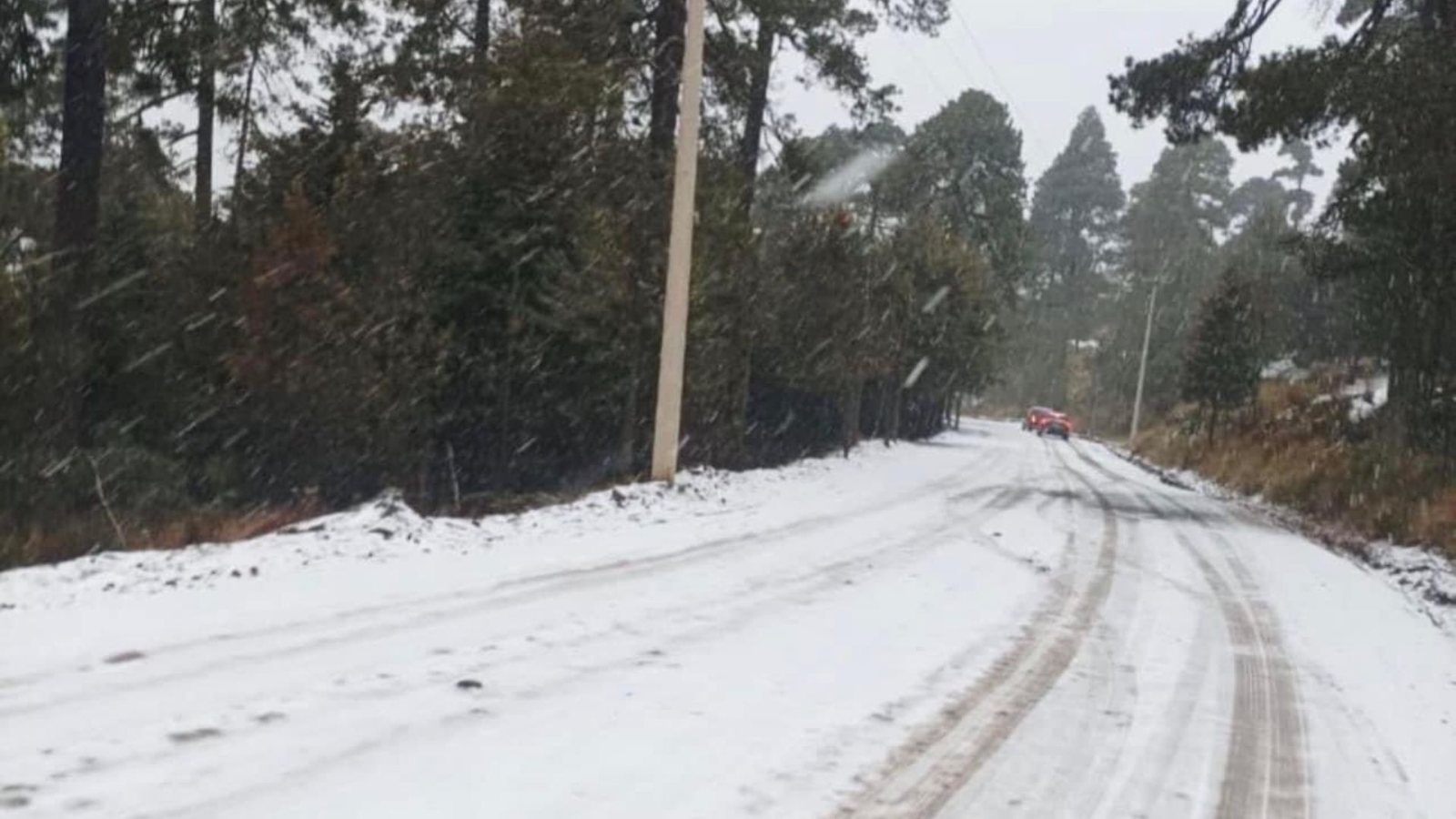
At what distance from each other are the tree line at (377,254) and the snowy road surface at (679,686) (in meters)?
6.65

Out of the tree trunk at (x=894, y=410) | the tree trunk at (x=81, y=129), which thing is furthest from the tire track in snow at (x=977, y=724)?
the tree trunk at (x=894, y=410)

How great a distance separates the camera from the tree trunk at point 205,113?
14.3m

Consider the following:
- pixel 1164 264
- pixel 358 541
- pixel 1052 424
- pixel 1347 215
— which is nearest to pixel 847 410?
pixel 1347 215

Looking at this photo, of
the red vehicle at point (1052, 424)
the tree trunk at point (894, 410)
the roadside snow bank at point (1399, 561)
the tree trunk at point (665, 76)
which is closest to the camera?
the roadside snow bank at point (1399, 561)

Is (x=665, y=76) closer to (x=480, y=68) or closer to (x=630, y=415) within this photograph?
(x=480, y=68)

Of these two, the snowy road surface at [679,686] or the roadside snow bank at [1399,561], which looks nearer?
the snowy road surface at [679,686]

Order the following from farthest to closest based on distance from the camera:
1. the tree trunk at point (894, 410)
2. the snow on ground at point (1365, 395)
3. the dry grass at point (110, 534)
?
the tree trunk at point (894, 410) → the snow on ground at point (1365, 395) → the dry grass at point (110, 534)

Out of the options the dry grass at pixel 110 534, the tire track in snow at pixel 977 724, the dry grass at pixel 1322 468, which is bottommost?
the dry grass at pixel 110 534

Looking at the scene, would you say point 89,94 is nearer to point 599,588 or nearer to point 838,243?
point 599,588

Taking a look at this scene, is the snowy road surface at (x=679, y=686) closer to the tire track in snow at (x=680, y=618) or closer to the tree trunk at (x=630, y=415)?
the tire track in snow at (x=680, y=618)

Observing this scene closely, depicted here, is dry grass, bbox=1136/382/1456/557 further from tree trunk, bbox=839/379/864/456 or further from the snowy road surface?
tree trunk, bbox=839/379/864/456

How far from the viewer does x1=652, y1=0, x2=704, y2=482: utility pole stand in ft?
40.8

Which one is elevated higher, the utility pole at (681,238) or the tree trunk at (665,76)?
the tree trunk at (665,76)

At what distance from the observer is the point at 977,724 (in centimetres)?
449
